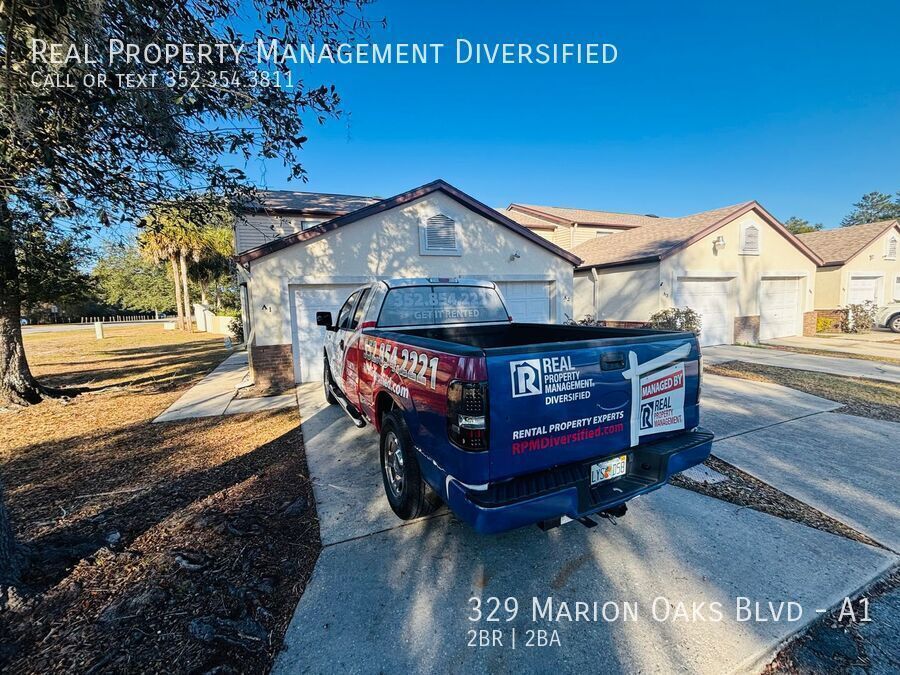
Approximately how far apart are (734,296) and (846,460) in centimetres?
1250

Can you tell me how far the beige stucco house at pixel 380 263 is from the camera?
8.76m

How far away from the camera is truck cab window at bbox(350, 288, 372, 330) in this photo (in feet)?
16.5

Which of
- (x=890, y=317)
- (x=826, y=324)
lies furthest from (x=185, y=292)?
(x=890, y=317)

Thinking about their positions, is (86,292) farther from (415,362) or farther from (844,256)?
(844,256)

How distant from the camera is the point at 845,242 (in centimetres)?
1986

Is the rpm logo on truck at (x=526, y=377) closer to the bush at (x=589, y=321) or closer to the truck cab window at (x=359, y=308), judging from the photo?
the truck cab window at (x=359, y=308)

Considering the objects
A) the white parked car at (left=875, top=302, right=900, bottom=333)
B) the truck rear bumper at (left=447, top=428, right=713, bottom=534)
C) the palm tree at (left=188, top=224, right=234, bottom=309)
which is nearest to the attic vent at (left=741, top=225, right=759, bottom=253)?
the white parked car at (left=875, top=302, right=900, bottom=333)

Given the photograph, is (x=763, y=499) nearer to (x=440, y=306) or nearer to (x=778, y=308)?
(x=440, y=306)

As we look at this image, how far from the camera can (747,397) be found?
6.88m

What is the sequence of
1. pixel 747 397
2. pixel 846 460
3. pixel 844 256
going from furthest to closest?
pixel 844 256 < pixel 747 397 < pixel 846 460

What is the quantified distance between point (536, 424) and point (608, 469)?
71 cm

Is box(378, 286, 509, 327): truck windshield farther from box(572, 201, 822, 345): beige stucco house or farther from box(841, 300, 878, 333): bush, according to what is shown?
box(841, 300, 878, 333): bush

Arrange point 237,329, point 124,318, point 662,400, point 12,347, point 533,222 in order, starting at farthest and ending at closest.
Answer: point 124,318, point 533,222, point 237,329, point 12,347, point 662,400

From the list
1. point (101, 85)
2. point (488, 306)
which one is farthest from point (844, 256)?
point (101, 85)
